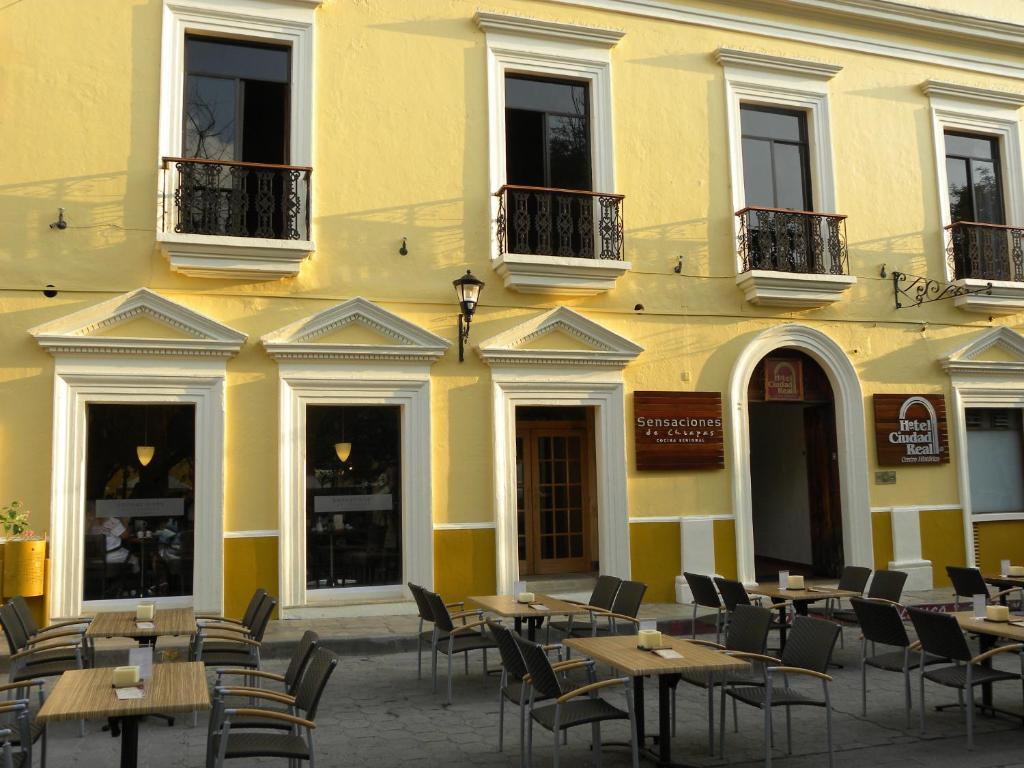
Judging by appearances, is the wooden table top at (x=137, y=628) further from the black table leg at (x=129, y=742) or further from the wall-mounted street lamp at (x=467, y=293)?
the wall-mounted street lamp at (x=467, y=293)

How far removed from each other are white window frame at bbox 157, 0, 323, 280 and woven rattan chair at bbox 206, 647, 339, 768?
606 centimetres

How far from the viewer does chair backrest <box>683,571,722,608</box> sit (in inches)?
352

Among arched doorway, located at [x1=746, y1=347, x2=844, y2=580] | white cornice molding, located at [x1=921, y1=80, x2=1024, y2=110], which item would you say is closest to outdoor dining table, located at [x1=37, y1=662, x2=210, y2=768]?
arched doorway, located at [x1=746, y1=347, x2=844, y2=580]

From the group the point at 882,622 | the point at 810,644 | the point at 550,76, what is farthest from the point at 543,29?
the point at 810,644

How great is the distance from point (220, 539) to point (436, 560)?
2.47 m

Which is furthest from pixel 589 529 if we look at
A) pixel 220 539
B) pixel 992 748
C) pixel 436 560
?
pixel 992 748

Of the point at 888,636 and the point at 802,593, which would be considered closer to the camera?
the point at 888,636

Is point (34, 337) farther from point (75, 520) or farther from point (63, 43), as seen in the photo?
point (63, 43)

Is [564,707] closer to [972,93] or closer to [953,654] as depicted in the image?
[953,654]

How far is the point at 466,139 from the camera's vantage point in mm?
11547

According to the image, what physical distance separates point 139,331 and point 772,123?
897 centimetres

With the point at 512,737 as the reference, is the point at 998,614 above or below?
above

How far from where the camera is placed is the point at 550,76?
12.1m

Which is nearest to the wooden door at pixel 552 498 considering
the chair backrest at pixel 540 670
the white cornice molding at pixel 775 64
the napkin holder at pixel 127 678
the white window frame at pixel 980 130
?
the white cornice molding at pixel 775 64
